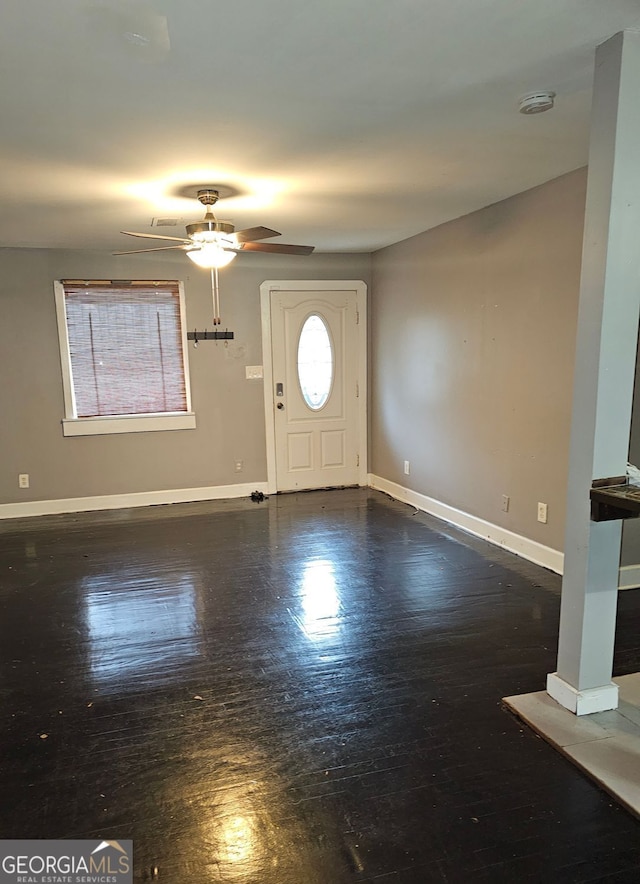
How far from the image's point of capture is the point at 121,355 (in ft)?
17.2

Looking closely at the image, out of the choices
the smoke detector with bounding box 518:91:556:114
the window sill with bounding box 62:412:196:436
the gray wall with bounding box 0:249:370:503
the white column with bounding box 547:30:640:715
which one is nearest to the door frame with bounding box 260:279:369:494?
the gray wall with bounding box 0:249:370:503

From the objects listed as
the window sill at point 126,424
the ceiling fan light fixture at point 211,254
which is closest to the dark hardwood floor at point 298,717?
the window sill at point 126,424

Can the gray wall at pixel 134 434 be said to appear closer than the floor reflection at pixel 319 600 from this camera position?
No

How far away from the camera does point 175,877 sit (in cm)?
159

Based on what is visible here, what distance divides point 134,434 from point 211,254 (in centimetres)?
255

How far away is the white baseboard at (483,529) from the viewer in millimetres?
3682

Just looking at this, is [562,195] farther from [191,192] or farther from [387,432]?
[387,432]

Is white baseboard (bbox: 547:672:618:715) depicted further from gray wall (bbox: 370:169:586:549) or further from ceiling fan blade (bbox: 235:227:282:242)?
ceiling fan blade (bbox: 235:227:282:242)

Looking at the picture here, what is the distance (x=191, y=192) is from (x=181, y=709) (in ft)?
9.03

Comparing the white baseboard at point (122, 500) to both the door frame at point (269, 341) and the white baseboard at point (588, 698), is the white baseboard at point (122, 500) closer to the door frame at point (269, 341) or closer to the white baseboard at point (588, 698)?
the door frame at point (269, 341)

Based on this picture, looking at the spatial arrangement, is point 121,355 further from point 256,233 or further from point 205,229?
point 256,233

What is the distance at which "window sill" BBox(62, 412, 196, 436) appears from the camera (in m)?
5.21

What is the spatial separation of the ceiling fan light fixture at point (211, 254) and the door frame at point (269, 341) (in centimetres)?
217

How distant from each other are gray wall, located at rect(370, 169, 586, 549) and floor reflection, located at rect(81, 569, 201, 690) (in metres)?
2.22
